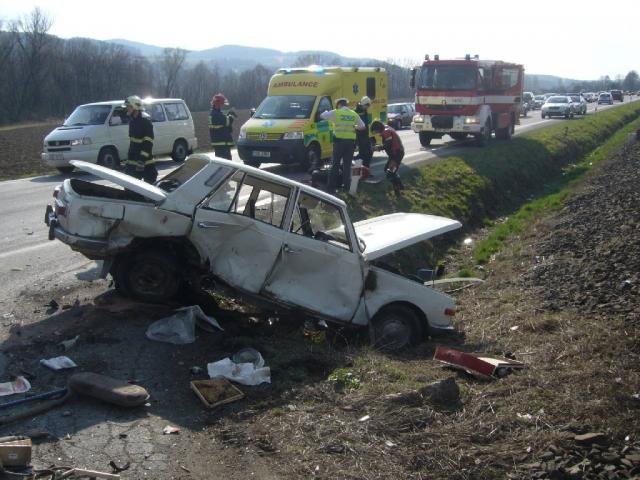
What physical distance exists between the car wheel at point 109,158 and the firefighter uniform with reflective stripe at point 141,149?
Result: 7.32 metres

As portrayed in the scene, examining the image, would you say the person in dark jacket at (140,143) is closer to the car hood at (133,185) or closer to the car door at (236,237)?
the car hood at (133,185)

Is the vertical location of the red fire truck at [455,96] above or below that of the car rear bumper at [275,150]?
above

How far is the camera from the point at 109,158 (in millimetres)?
18484

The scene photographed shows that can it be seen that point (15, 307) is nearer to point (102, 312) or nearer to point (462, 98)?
point (102, 312)

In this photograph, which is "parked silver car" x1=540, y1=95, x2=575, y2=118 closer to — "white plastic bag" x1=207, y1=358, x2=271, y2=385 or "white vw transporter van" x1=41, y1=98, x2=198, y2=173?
"white vw transporter van" x1=41, y1=98, x2=198, y2=173

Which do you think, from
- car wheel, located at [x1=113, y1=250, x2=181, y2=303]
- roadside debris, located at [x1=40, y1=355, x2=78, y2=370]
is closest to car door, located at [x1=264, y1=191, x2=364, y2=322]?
car wheel, located at [x1=113, y1=250, x2=181, y2=303]

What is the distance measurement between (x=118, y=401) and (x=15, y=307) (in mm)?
2851

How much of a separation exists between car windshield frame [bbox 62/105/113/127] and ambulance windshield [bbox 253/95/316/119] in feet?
12.8

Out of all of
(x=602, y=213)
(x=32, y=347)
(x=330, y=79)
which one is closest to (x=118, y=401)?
(x=32, y=347)

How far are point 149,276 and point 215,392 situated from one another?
2017mm

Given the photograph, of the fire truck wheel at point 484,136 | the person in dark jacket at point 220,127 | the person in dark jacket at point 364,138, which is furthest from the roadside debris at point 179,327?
the fire truck wheel at point 484,136

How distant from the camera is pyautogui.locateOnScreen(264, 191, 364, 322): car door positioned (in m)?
7.07

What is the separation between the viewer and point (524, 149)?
83.1ft

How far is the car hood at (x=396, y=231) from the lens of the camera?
7758 mm
